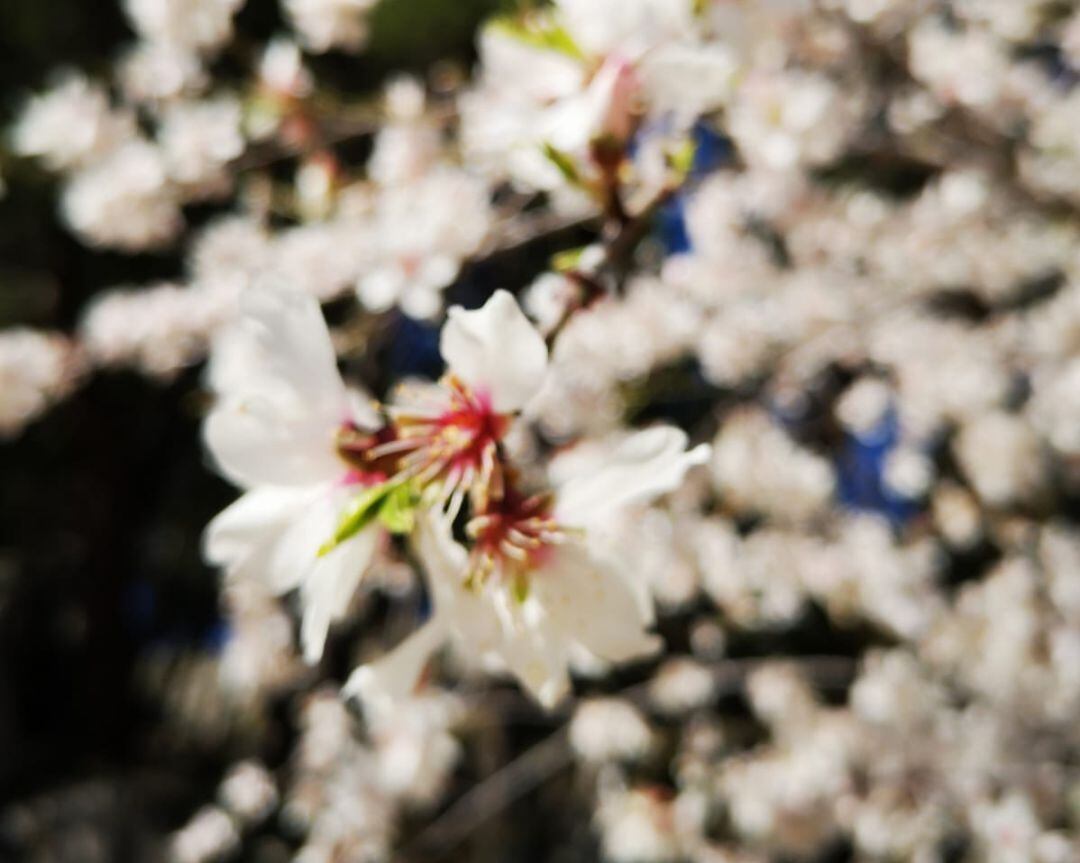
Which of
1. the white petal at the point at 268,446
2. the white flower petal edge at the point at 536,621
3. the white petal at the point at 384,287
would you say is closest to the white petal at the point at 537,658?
the white flower petal edge at the point at 536,621

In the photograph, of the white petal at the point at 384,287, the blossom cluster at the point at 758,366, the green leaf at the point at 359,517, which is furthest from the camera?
the blossom cluster at the point at 758,366

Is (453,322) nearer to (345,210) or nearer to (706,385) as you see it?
(345,210)

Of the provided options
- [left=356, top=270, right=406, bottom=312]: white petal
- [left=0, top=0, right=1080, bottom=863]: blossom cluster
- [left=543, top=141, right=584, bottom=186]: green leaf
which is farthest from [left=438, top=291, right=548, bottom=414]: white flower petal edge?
[left=356, top=270, right=406, bottom=312]: white petal

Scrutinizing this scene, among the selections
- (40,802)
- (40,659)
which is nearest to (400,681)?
(40,802)

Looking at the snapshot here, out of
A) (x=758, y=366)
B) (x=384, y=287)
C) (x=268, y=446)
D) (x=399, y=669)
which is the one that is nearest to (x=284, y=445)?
(x=268, y=446)

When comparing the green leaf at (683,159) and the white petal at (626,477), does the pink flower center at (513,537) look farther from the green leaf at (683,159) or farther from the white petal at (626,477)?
the green leaf at (683,159)

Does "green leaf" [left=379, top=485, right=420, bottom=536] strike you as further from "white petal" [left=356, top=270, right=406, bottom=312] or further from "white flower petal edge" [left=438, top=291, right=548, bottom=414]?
"white petal" [left=356, top=270, right=406, bottom=312]

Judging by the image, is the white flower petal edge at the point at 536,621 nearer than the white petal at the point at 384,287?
Yes
